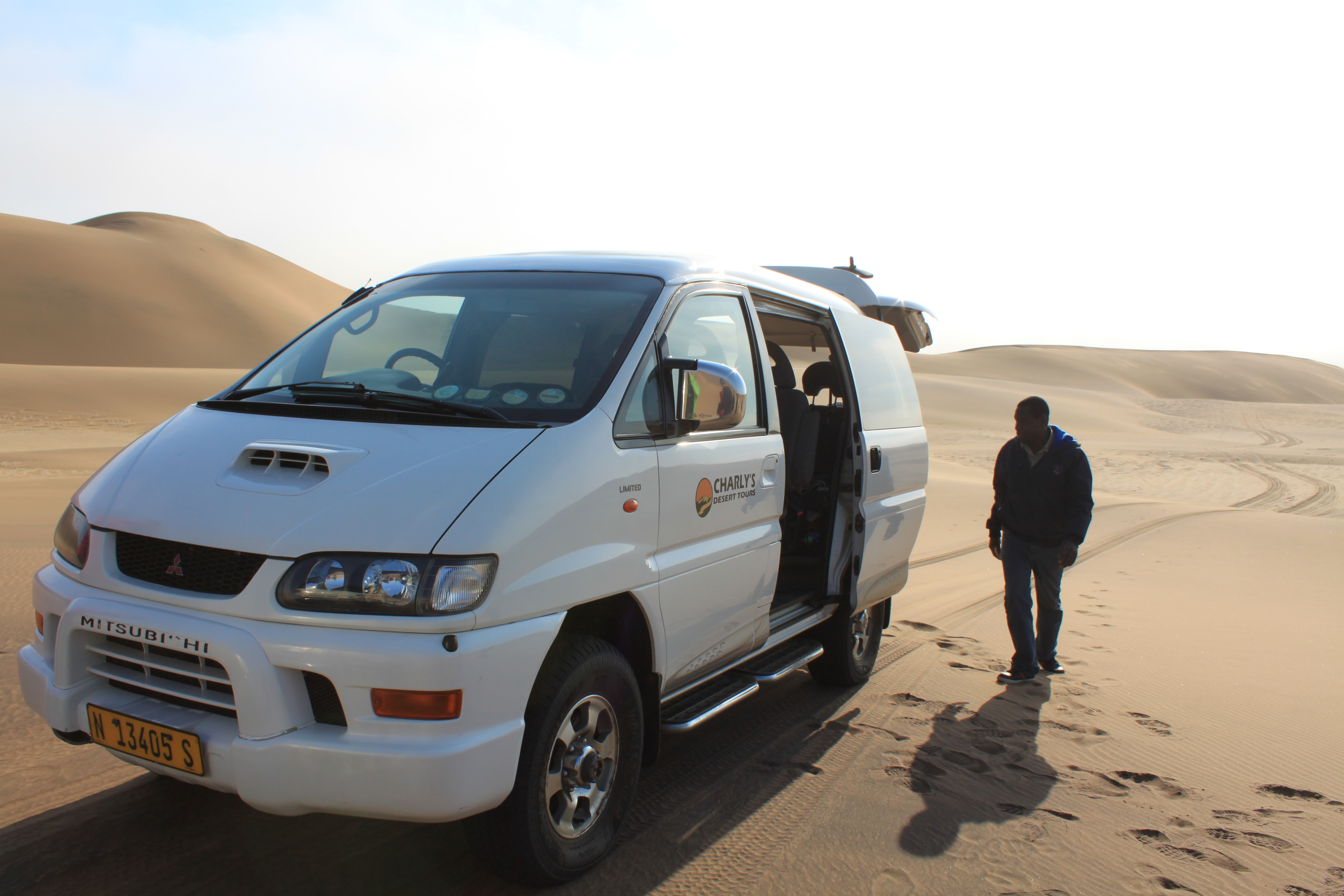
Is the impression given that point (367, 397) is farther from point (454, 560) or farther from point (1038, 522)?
point (1038, 522)

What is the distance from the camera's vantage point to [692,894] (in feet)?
10.7

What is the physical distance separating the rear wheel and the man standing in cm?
90

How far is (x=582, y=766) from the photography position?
3.21m

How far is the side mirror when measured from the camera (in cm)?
356

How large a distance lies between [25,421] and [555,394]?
83.2ft

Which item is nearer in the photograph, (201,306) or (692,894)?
(692,894)

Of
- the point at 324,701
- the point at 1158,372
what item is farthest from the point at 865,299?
the point at 1158,372

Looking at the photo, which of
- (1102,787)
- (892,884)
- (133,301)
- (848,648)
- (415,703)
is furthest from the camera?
(133,301)

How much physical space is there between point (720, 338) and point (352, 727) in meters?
2.30

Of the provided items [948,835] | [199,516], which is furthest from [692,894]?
[199,516]

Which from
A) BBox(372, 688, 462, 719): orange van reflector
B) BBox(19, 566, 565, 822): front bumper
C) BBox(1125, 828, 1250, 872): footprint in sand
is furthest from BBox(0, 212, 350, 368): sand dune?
BBox(1125, 828, 1250, 872): footprint in sand

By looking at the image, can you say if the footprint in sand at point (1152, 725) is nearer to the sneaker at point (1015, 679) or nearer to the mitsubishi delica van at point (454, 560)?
the sneaker at point (1015, 679)

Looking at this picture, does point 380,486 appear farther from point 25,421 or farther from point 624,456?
point 25,421

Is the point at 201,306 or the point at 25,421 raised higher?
the point at 201,306
